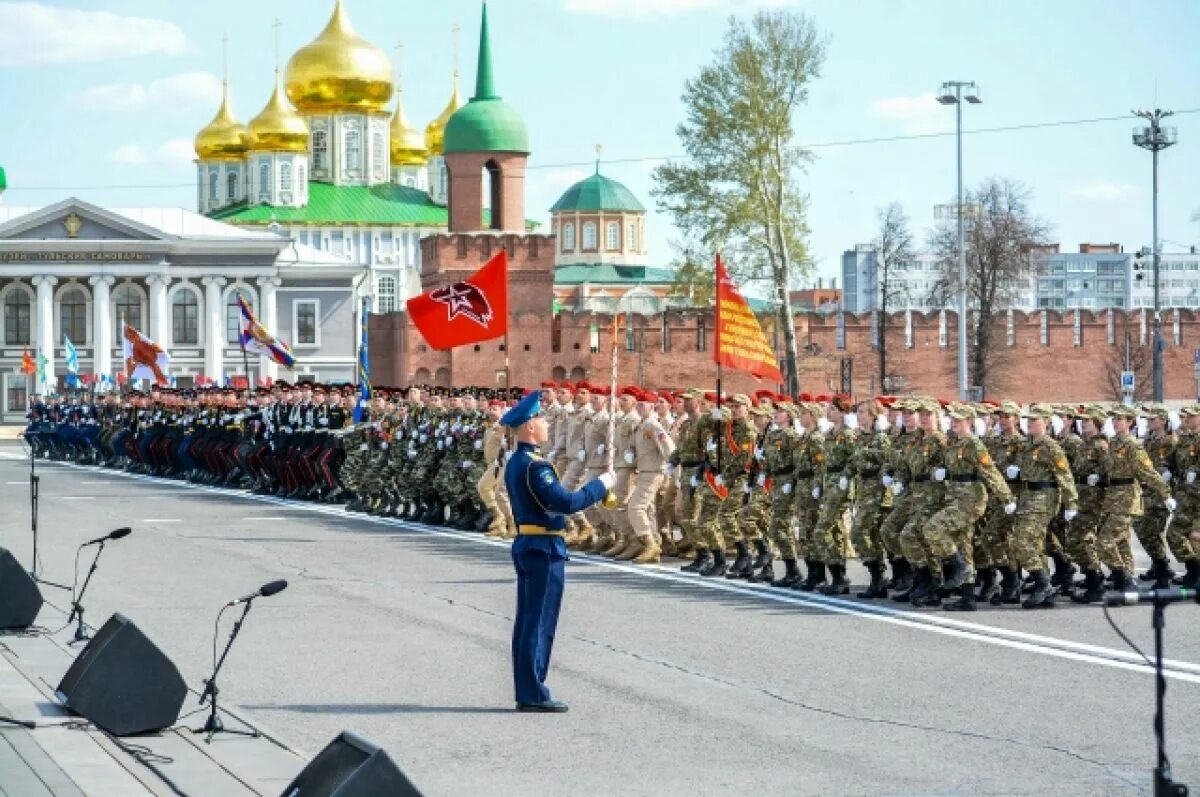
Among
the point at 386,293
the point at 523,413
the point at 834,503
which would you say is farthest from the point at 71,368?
the point at 523,413

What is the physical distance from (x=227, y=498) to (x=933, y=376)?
165 ft

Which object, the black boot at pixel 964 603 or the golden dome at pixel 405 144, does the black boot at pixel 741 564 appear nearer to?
the black boot at pixel 964 603

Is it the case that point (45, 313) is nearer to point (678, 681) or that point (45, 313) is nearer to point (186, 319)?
Answer: point (186, 319)

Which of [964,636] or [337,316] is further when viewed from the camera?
[337,316]

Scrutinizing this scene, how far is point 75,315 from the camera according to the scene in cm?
9694

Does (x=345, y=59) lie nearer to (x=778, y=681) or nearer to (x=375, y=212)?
(x=375, y=212)

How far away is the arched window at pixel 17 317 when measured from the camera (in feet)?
315

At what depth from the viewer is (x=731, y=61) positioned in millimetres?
62031

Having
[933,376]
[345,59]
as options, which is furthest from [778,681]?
[345,59]

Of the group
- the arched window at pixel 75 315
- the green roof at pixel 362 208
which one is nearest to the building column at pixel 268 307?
the arched window at pixel 75 315

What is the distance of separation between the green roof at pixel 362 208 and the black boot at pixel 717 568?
4008 inches

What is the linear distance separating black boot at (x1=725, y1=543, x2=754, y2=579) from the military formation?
13 mm

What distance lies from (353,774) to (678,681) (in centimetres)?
562

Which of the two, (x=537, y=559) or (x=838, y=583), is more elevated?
(x=537, y=559)
